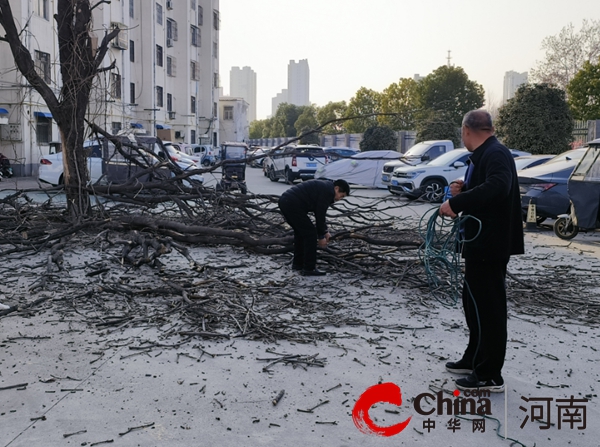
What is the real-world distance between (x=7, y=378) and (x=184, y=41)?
6026cm

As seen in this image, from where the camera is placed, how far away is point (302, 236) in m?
8.12

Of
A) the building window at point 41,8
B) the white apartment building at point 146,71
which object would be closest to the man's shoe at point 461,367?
the white apartment building at point 146,71

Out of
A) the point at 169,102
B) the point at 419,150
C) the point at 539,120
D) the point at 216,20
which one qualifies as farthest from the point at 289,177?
the point at 216,20

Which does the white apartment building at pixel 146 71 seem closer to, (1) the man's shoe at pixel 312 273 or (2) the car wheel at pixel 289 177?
(2) the car wheel at pixel 289 177

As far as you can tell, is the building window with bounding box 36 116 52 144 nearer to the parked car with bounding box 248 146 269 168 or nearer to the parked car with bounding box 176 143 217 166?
the parked car with bounding box 176 143 217 166

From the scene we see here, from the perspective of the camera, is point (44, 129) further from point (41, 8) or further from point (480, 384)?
point (480, 384)

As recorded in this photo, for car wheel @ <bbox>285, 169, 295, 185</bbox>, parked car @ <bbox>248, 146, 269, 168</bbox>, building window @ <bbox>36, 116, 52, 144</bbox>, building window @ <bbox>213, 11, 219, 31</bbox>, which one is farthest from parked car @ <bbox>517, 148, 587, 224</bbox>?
building window @ <bbox>213, 11, 219, 31</bbox>

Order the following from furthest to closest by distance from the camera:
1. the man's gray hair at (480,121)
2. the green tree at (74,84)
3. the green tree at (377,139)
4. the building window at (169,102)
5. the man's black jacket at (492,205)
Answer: the building window at (169,102) < the green tree at (377,139) < the green tree at (74,84) < the man's gray hair at (480,121) < the man's black jacket at (492,205)

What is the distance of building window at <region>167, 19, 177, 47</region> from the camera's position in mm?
57406

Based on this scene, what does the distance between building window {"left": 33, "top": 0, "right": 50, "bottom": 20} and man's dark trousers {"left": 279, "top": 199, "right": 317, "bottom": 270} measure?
→ 2647 centimetres

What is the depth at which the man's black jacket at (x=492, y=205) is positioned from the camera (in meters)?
4.18

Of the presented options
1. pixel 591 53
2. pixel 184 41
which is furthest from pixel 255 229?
pixel 184 41

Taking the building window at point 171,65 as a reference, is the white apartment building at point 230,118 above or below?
below

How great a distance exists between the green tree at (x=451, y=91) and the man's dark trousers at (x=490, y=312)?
5202cm
